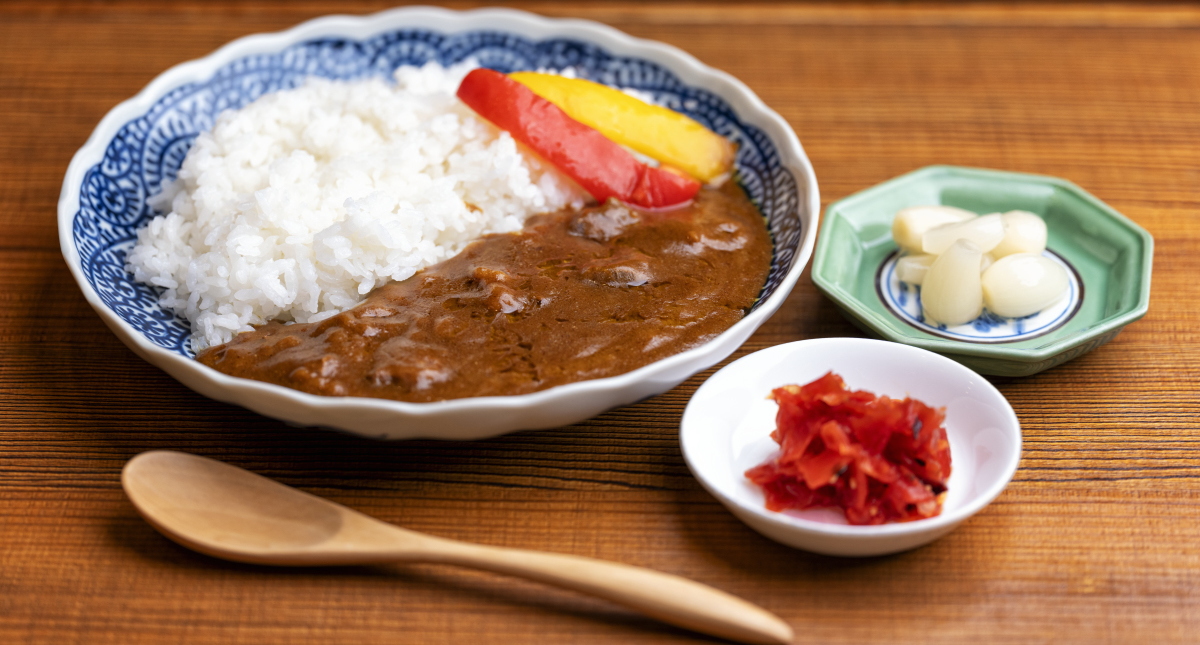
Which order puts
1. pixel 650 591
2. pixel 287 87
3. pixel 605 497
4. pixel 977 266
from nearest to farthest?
pixel 650 591 → pixel 605 497 → pixel 977 266 → pixel 287 87

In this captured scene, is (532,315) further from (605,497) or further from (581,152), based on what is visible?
(581,152)

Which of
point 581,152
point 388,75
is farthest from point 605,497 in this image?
point 388,75

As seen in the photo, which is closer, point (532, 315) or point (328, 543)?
point (328, 543)

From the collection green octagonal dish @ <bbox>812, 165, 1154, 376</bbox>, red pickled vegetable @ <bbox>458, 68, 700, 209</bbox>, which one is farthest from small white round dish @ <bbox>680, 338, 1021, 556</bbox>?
red pickled vegetable @ <bbox>458, 68, 700, 209</bbox>

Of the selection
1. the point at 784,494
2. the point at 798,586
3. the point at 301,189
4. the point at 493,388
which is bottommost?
the point at 798,586

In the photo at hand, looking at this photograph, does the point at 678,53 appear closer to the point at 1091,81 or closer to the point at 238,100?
the point at 238,100

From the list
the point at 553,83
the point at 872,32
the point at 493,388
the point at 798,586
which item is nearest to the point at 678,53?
the point at 553,83
